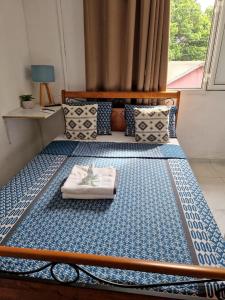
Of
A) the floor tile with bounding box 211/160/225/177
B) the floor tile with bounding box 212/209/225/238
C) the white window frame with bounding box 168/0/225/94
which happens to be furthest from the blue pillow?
the floor tile with bounding box 212/209/225/238

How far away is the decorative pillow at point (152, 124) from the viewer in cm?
250

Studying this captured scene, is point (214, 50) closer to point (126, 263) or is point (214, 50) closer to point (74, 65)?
point (74, 65)

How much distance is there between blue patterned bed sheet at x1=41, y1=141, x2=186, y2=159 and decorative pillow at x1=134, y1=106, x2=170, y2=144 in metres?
0.10

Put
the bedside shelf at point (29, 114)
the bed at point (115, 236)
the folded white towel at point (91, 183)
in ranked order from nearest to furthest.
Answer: the bed at point (115, 236), the folded white towel at point (91, 183), the bedside shelf at point (29, 114)

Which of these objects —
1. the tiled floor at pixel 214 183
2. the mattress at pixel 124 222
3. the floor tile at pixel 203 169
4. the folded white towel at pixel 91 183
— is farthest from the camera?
the floor tile at pixel 203 169

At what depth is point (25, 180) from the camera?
1.83 metres

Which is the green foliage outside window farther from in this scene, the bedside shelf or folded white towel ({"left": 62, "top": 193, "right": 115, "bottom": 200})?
folded white towel ({"left": 62, "top": 193, "right": 115, "bottom": 200})

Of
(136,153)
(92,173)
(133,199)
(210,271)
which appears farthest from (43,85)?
(210,271)

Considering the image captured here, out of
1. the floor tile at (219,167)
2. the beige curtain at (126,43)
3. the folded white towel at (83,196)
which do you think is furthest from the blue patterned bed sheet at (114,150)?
the floor tile at (219,167)

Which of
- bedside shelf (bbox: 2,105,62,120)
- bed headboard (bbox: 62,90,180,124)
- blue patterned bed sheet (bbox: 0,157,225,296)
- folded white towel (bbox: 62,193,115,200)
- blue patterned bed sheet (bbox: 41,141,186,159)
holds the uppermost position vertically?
bed headboard (bbox: 62,90,180,124)

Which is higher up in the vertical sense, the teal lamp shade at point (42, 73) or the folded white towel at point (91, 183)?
the teal lamp shade at point (42, 73)

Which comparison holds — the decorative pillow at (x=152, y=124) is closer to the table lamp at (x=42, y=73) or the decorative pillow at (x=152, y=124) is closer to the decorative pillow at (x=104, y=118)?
the decorative pillow at (x=104, y=118)

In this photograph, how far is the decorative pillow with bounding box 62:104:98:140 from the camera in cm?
261

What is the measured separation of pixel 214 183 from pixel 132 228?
71.4 inches
